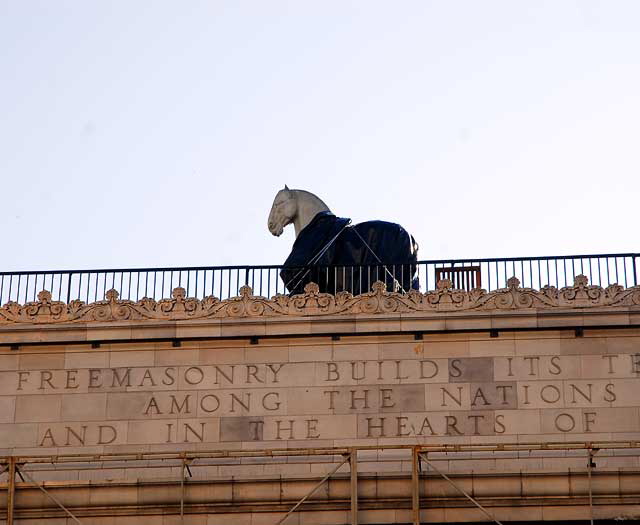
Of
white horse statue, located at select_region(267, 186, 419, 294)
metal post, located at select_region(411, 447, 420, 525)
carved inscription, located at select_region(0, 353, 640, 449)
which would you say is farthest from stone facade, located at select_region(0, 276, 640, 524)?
white horse statue, located at select_region(267, 186, 419, 294)

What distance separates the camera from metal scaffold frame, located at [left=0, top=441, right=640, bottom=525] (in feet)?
119

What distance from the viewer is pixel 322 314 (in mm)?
38375

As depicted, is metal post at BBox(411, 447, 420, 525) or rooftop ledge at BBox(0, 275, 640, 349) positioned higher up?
rooftop ledge at BBox(0, 275, 640, 349)

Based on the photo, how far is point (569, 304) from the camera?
3806cm

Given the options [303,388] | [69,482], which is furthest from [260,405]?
[69,482]

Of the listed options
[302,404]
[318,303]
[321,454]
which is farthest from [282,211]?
[321,454]

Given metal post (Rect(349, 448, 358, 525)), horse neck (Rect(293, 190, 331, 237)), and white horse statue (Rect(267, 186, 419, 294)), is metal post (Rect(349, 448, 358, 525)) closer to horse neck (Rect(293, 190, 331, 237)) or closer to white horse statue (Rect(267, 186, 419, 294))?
white horse statue (Rect(267, 186, 419, 294))

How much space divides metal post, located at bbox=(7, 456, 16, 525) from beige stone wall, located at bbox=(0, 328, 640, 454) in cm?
118

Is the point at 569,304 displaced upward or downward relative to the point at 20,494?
upward

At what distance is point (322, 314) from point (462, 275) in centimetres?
272

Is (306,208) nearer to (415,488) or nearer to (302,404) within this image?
(302,404)

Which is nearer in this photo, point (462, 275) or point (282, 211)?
point (462, 275)

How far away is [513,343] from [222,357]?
4.87 m

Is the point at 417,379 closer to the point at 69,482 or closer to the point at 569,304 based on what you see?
the point at 569,304
